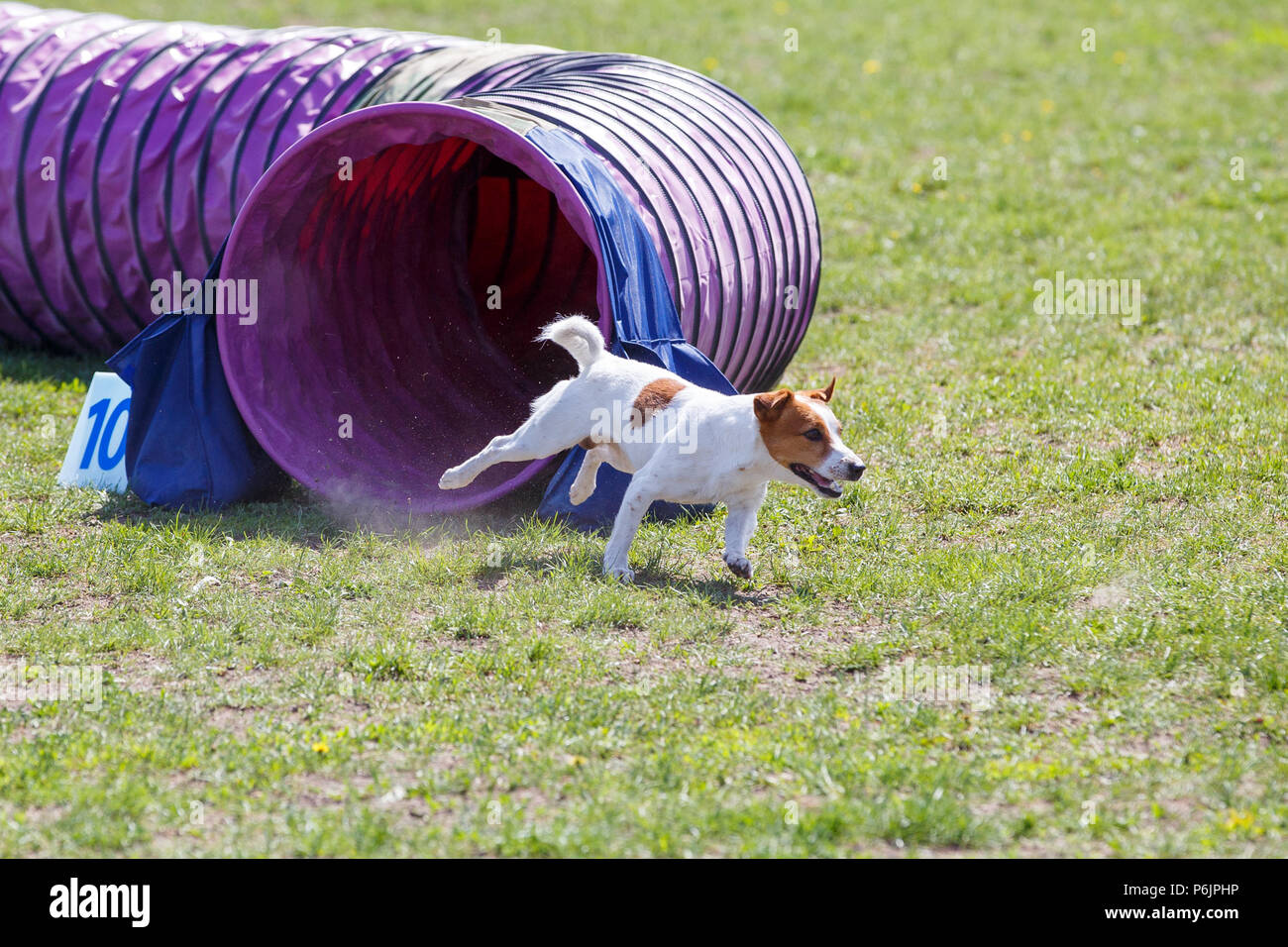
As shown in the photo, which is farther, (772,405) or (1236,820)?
(772,405)

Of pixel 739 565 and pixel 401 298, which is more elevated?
pixel 401 298

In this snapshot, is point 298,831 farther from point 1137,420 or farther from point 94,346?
point 94,346

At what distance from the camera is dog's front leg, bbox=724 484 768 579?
580cm

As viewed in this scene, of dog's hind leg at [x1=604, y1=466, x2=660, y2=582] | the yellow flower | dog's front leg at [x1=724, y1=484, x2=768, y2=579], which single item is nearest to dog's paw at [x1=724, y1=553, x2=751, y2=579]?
dog's front leg at [x1=724, y1=484, x2=768, y2=579]

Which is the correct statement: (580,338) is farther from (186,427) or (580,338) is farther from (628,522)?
(186,427)

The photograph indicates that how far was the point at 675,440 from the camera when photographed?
19.0 ft

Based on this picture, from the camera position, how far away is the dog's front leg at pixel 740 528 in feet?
19.0

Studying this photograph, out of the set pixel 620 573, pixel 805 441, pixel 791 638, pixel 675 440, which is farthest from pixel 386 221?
pixel 791 638

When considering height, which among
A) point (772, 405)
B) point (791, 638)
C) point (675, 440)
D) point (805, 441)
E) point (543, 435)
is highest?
point (772, 405)

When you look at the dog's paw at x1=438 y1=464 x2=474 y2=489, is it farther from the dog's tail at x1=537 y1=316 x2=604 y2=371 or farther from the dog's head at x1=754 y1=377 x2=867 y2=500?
the dog's head at x1=754 y1=377 x2=867 y2=500

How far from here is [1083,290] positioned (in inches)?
409

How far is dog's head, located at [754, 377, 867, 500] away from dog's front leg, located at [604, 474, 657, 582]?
1.81 feet

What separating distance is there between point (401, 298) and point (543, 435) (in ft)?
8.21

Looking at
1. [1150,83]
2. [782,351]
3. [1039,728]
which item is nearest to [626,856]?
[1039,728]
